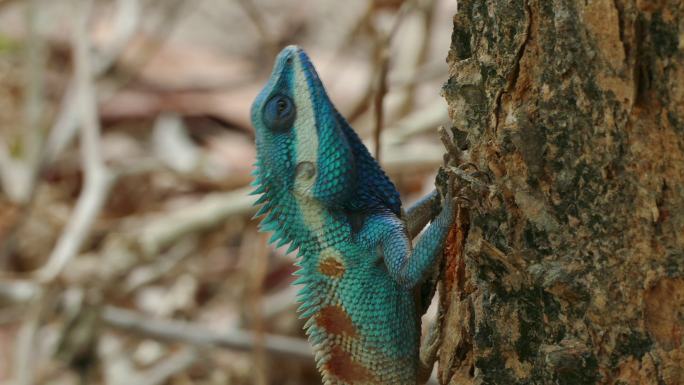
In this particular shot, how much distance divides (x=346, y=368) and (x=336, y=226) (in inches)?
19.7

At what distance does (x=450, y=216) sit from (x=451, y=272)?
0.24m

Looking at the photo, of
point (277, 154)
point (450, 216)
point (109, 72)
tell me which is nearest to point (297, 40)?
point (109, 72)

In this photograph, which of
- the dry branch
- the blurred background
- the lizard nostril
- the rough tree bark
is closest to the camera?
the rough tree bark

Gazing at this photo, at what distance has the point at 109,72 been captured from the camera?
9352 millimetres

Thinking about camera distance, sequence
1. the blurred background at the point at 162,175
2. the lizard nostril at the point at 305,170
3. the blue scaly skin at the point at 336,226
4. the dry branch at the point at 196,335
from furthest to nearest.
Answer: the blurred background at the point at 162,175
the dry branch at the point at 196,335
the lizard nostril at the point at 305,170
the blue scaly skin at the point at 336,226

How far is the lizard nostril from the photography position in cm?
323

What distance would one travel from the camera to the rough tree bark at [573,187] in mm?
2080

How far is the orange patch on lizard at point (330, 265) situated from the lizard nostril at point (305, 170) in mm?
275

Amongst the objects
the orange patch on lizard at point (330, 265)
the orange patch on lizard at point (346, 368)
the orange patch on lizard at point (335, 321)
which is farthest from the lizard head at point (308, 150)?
the orange patch on lizard at point (346, 368)

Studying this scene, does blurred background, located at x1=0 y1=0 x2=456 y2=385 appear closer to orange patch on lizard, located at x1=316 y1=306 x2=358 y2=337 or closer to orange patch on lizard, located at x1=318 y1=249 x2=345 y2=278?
orange patch on lizard, located at x1=318 y1=249 x2=345 y2=278

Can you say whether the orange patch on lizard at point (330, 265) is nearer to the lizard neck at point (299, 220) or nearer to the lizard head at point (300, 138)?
the lizard neck at point (299, 220)

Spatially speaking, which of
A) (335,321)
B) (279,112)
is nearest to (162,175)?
(279,112)

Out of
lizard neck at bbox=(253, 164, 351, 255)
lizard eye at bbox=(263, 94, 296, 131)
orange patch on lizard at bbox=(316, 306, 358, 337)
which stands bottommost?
orange patch on lizard at bbox=(316, 306, 358, 337)

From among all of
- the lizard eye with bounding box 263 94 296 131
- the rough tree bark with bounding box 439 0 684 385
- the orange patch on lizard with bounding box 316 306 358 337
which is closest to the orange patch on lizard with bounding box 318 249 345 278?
the orange patch on lizard with bounding box 316 306 358 337
